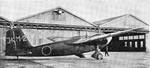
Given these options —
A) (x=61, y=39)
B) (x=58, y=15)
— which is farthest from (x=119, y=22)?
(x=61, y=39)

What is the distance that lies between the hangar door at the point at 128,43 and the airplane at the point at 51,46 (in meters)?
6.55

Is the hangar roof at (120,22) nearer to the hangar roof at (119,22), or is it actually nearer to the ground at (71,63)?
the hangar roof at (119,22)

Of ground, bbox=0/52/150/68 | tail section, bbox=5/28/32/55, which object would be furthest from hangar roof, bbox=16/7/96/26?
tail section, bbox=5/28/32/55

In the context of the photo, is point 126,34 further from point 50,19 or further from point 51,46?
point 51,46

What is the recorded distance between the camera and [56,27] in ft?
58.7

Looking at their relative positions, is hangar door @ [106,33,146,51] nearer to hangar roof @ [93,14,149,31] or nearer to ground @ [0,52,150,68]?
hangar roof @ [93,14,149,31]

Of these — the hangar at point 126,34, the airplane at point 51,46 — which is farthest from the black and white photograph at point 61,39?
the hangar at point 126,34

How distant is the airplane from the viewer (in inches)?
472

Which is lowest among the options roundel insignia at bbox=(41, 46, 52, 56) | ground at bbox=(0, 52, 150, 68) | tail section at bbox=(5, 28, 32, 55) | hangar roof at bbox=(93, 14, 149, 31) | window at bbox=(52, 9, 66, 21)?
ground at bbox=(0, 52, 150, 68)

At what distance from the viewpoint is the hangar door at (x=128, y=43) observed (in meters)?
19.6

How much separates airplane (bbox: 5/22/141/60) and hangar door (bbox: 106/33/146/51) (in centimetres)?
655

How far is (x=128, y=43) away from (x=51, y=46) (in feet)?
33.5

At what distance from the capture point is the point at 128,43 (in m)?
20.4

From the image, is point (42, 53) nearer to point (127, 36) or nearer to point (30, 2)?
point (30, 2)
